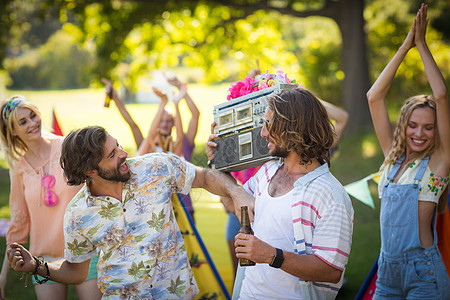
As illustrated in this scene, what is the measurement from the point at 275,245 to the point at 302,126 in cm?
61

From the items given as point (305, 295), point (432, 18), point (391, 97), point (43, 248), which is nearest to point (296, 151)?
point (305, 295)

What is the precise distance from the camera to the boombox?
9.21ft

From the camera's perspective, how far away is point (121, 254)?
282 centimetres

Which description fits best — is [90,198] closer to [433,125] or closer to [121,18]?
[433,125]

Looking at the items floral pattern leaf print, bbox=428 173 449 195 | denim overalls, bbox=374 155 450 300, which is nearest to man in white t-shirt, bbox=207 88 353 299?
denim overalls, bbox=374 155 450 300

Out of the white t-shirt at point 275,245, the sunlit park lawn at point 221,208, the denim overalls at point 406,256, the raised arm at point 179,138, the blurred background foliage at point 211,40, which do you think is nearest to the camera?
the white t-shirt at point 275,245

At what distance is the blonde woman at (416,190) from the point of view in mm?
3127

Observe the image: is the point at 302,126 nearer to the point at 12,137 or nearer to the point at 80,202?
the point at 80,202

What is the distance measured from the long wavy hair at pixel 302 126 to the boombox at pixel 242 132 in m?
0.17

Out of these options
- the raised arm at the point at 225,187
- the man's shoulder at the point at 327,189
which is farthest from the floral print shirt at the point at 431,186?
the raised arm at the point at 225,187

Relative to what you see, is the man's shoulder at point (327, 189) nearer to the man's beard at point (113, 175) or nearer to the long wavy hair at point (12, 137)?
the man's beard at point (113, 175)

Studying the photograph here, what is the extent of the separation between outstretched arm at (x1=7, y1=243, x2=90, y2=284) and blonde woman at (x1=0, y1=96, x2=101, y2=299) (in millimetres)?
485

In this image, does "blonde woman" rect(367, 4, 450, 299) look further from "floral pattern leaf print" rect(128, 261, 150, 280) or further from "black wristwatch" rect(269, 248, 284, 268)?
"floral pattern leaf print" rect(128, 261, 150, 280)

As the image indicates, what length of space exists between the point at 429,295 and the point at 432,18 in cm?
1566
